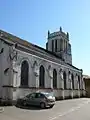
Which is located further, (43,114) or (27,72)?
(27,72)

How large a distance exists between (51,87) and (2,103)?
35.8 ft

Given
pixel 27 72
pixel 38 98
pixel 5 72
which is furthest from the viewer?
pixel 27 72

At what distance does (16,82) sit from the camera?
2025 centimetres

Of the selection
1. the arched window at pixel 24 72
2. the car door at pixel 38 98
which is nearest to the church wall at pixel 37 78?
the arched window at pixel 24 72

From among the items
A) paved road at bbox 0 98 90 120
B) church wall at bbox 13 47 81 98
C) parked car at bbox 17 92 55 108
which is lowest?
paved road at bbox 0 98 90 120

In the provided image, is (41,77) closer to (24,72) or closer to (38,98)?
(24,72)

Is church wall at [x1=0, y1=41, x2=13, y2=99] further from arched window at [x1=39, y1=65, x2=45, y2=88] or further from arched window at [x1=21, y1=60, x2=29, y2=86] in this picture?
arched window at [x1=39, y1=65, x2=45, y2=88]

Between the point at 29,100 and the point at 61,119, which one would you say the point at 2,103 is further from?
the point at 61,119

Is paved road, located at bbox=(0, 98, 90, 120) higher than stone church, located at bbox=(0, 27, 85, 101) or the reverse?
the reverse

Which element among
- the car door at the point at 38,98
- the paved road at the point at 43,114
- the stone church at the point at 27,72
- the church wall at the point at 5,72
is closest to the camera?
the paved road at the point at 43,114

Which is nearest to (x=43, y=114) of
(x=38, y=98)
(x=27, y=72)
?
(x=38, y=98)

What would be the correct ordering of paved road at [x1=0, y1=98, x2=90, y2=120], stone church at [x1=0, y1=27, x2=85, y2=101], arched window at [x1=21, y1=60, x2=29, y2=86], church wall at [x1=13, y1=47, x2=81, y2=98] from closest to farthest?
1. paved road at [x1=0, y1=98, x2=90, y2=120]
2. stone church at [x1=0, y1=27, x2=85, y2=101]
3. church wall at [x1=13, y1=47, x2=81, y2=98]
4. arched window at [x1=21, y1=60, x2=29, y2=86]

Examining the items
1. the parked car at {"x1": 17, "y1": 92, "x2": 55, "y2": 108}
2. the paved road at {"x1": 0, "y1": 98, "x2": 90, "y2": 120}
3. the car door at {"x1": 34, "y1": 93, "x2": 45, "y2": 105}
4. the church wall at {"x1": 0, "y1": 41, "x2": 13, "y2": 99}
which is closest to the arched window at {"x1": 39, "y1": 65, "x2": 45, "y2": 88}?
the church wall at {"x1": 0, "y1": 41, "x2": 13, "y2": 99}

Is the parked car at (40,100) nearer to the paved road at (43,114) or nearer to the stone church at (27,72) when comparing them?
the paved road at (43,114)
